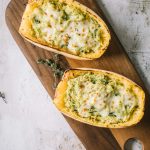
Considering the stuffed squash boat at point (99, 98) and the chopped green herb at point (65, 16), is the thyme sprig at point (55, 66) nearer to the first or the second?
the stuffed squash boat at point (99, 98)

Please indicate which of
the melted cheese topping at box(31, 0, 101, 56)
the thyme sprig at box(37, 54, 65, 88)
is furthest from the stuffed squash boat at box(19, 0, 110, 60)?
the thyme sprig at box(37, 54, 65, 88)

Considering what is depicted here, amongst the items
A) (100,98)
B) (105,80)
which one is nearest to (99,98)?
(100,98)

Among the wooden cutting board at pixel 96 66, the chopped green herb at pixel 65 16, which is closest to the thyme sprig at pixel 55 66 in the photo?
the wooden cutting board at pixel 96 66

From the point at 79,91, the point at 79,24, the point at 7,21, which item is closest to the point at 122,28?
the point at 79,24

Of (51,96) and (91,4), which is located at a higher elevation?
(91,4)

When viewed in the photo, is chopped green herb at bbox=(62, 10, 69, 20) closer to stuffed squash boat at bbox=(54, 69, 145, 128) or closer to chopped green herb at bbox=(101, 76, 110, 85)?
stuffed squash boat at bbox=(54, 69, 145, 128)

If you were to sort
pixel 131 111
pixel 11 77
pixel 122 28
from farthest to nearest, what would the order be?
pixel 11 77 < pixel 122 28 < pixel 131 111

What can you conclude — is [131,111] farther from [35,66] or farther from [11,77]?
[11,77]
